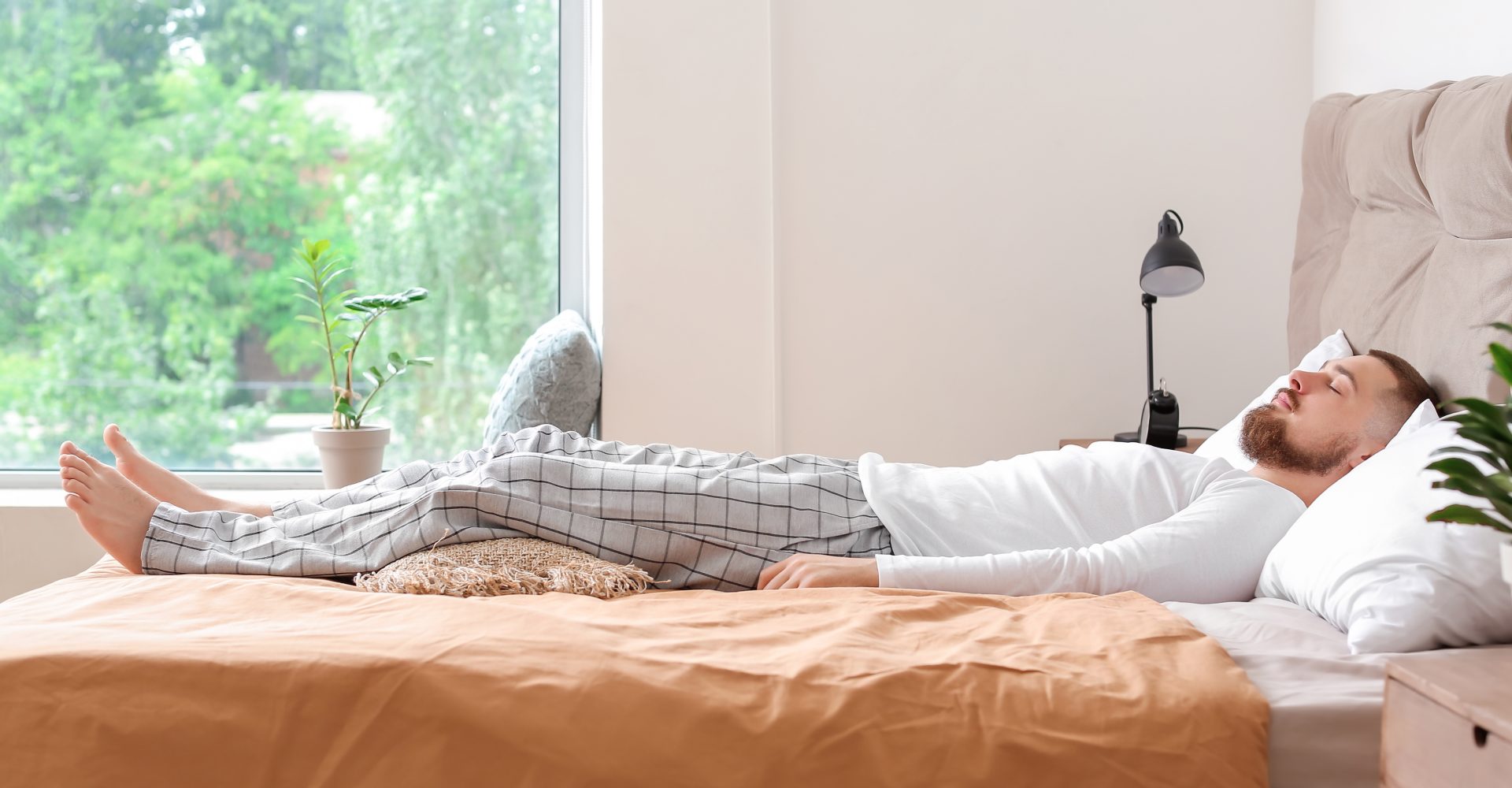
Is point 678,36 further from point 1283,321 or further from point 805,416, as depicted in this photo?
point 1283,321

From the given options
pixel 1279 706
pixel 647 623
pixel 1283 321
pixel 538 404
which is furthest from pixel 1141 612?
pixel 1283 321

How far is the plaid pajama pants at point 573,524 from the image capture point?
4.81ft

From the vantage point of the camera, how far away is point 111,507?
1.48 m

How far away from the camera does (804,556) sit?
1.47 m

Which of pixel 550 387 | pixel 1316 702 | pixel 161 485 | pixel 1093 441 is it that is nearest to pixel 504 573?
pixel 161 485

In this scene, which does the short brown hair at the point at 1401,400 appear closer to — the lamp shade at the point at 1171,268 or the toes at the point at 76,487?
the lamp shade at the point at 1171,268

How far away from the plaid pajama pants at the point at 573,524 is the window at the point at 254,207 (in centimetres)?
149

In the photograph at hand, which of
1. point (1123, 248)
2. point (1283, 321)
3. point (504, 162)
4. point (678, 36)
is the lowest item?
point (1283, 321)

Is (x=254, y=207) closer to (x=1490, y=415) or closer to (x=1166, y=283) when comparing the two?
(x=1166, y=283)

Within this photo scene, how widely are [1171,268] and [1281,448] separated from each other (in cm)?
63

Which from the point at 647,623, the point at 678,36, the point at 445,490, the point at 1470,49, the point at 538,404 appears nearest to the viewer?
the point at 647,623

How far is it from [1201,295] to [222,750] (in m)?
2.42

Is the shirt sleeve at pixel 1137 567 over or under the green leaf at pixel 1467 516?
under

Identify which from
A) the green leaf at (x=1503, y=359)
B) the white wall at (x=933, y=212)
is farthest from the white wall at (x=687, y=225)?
the green leaf at (x=1503, y=359)
